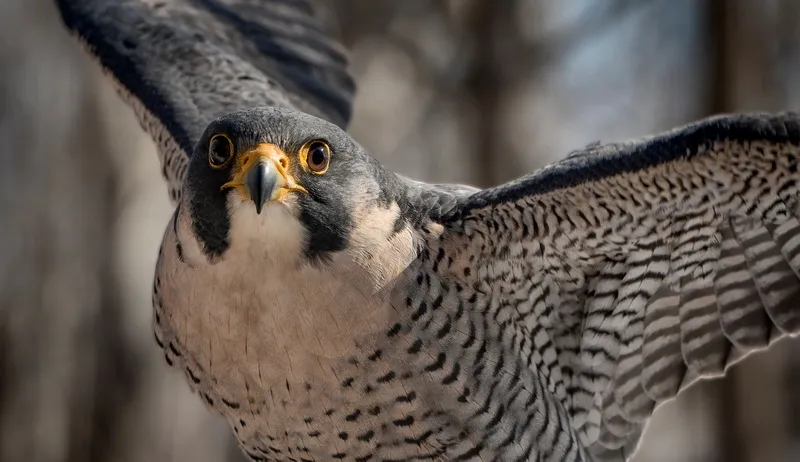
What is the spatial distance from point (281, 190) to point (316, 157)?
0.70ft

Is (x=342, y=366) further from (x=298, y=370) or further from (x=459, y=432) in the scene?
(x=459, y=432)

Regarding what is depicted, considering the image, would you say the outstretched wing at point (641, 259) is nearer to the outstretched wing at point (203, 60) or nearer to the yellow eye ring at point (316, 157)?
the yellow eye ring at point (316, 157)

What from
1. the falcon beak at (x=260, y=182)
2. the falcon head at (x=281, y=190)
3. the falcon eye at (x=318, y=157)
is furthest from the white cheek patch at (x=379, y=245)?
the falcon beak at (x=260, y=182)

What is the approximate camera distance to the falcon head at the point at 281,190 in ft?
9.25

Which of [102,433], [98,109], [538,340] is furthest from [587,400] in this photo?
[98,109]

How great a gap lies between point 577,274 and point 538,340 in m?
0.31

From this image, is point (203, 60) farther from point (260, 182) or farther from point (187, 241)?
point (260, 182)

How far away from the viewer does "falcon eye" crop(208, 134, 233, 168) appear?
289 cm

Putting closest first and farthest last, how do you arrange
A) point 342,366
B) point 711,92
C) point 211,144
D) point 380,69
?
point 211,144, point 342,366, point 711,92, point 380,69

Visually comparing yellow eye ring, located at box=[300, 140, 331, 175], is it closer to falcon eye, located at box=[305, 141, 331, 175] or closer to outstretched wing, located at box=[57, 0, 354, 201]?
falcon eye, located at box=[305, 141, 331, 175]

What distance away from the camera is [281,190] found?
2.81 m

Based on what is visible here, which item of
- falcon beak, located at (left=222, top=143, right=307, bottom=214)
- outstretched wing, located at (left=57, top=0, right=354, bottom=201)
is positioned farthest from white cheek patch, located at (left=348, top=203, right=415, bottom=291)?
outstretched wing, located at (left=57, top=0, right=354, bottom=201)

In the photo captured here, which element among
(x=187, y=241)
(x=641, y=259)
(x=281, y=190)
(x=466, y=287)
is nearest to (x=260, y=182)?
(x=281, y=190)

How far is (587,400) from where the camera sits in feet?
12.3
